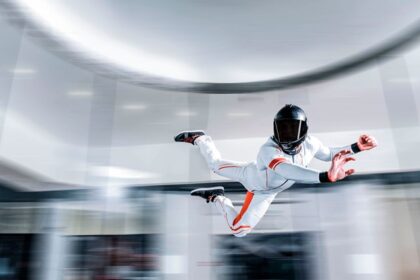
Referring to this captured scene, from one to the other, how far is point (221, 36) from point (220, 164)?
1.30 m

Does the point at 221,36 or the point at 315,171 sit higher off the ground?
the point at 221,36

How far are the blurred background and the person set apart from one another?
77cm

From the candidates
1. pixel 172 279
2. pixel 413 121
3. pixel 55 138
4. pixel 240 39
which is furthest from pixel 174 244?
pixel 413 121

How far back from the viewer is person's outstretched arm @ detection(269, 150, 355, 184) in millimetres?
1565

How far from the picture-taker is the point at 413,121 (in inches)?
129

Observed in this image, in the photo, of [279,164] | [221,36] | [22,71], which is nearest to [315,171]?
[279,164]

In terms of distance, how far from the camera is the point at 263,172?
205 cm

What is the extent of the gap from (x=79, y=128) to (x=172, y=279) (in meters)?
1.94

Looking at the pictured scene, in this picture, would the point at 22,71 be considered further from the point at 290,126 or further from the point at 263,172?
the point at 290,126

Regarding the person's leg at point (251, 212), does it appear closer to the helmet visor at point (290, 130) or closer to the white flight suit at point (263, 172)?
the white flight suit at point (263, 172)

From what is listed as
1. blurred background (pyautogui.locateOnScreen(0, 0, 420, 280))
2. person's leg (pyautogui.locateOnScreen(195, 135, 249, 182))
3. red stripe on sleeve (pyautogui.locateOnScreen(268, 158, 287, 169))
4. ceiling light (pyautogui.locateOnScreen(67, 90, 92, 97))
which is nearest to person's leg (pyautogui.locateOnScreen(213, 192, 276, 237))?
person's leg (pyautogui.locateOnScreen(195, 135, 249, 182))

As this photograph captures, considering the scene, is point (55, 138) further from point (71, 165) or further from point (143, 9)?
point (143, 9)

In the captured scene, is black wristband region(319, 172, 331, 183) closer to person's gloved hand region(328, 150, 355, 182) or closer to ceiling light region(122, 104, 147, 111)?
person's gloved hand region(328, 150, 355, 182)

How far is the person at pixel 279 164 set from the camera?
5.58 feet
